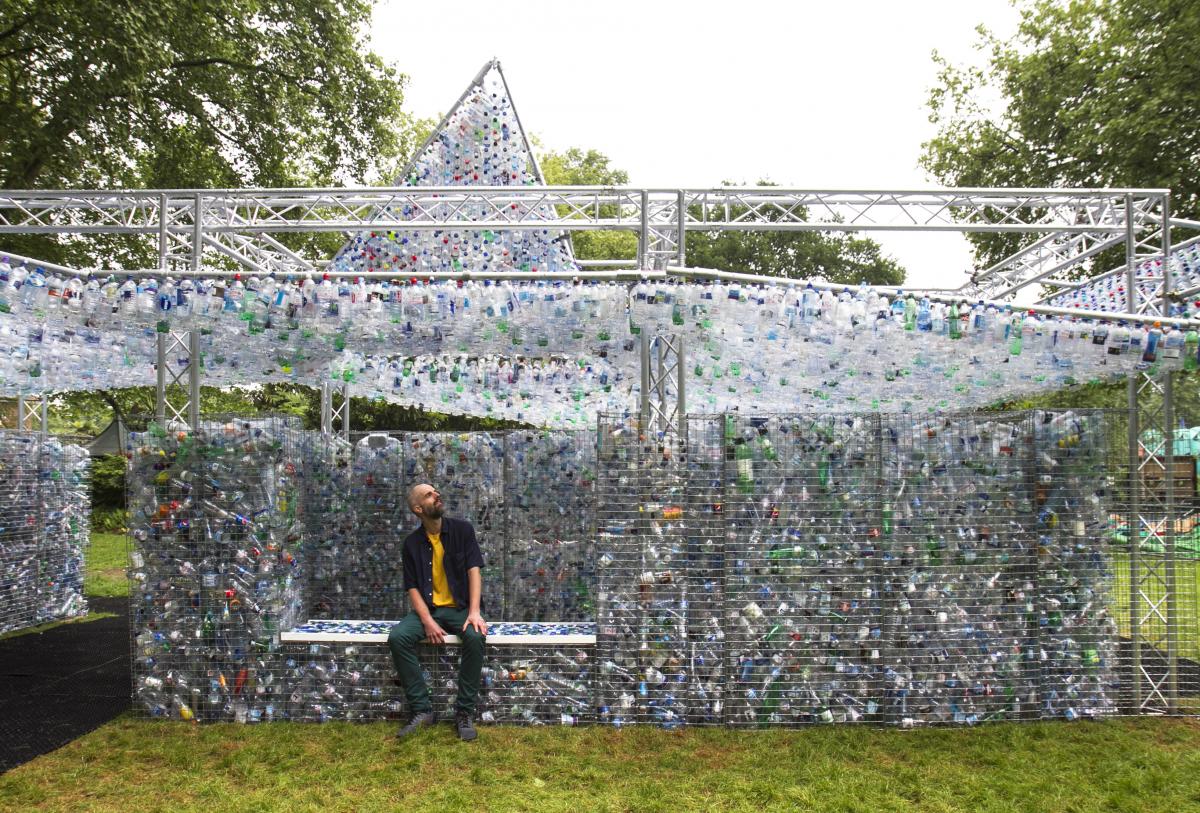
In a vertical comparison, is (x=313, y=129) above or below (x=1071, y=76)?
below

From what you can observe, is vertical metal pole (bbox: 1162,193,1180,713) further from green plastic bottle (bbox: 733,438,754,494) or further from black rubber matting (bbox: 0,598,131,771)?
black rubber matting (bbox: 0,598,131,771)

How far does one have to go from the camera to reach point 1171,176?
12086 millimetres

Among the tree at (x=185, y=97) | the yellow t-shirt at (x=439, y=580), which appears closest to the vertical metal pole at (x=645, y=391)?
the yellow t-shirt at (x=439, y=580)

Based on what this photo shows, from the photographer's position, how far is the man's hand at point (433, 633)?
185 inches

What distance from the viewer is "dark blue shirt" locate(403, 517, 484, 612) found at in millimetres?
4941

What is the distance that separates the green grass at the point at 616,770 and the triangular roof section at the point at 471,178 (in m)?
4.07

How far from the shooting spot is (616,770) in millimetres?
4145

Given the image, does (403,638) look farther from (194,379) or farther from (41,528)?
(41,528)

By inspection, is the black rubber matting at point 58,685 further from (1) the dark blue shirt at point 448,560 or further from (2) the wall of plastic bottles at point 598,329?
(2) the wall of plastic bottles at point 598,329

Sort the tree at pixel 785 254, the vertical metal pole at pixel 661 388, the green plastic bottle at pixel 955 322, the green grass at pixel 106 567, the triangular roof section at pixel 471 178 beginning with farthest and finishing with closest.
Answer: the tree at pixel 785 254
the green grass at pixel 106 567
the triangular roof section at pixel 471 178
the vertical metal pole at pixel 661 388
the green plastic bottle at pixel 955 322

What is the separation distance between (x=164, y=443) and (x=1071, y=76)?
50.7 ft

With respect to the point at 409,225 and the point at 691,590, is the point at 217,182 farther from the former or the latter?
the point at 691,590

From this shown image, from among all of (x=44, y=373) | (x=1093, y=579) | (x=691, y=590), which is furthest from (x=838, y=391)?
(x=44, y=373)

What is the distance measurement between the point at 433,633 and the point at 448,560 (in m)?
0.46
